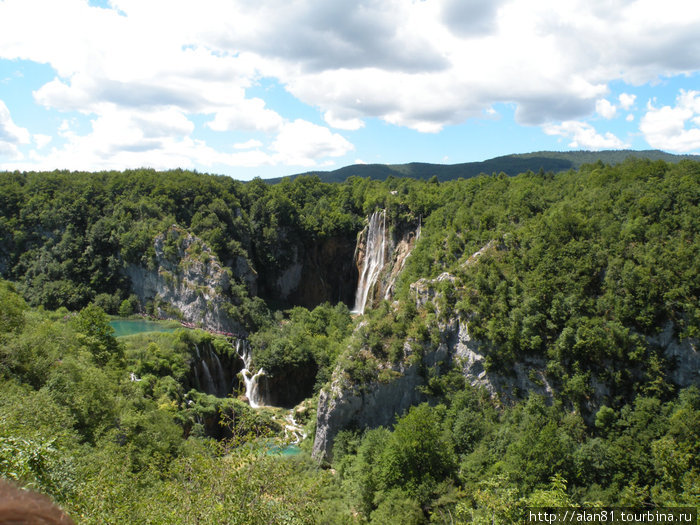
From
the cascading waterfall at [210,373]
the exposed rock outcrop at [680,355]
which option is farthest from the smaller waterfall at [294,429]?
the exposed rock outcrop at [680,355]

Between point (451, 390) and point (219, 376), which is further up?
point (451, 390)

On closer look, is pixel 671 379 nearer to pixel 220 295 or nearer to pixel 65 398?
pixel 65 398

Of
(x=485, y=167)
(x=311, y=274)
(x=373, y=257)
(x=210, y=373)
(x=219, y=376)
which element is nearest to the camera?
(x=210, y=373)

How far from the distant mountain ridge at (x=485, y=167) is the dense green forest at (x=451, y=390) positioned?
98219 millimetres

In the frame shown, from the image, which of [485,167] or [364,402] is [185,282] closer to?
[364,402]

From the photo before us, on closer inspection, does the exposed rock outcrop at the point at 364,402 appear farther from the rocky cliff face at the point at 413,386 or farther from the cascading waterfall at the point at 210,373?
the cascading waterfall at the point at 210,373

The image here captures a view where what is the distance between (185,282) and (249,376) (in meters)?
22.2

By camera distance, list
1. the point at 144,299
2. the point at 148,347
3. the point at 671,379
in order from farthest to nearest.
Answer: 1. the point at 144,299
2. the point at 148,347
3. the point at 671,379

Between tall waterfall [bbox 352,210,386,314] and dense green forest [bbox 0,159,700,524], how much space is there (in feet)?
29.4

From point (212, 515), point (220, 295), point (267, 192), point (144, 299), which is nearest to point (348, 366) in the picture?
point (212, 515)

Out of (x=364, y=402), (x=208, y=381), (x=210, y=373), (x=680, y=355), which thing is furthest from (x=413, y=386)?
(x=210, y=373)

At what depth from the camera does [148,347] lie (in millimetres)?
40875

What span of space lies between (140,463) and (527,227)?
104 feet

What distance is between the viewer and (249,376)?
48.2 meters
